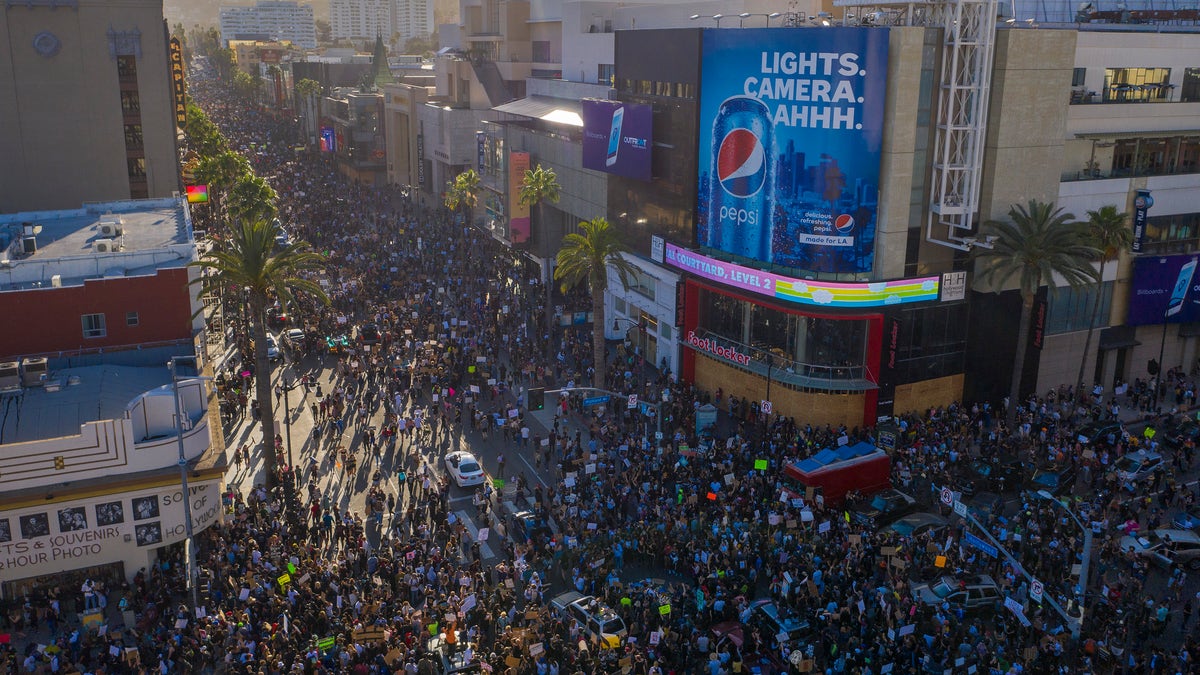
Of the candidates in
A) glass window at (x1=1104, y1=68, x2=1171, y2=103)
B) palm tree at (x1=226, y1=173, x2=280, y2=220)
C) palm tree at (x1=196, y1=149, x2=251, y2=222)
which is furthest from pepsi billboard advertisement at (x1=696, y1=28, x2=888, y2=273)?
palm tree at (x1=196, y1=149, x2=251, y2=222)

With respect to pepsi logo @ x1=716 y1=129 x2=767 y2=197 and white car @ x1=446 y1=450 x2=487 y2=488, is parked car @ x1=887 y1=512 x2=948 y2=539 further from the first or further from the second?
pepsi logo @ x1=716 y1=129 x2=767 y2=197

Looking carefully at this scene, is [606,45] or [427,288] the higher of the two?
[606,45]

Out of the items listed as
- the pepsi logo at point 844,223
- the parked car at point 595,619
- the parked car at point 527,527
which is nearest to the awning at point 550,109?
the pepsi logo at point 844,223

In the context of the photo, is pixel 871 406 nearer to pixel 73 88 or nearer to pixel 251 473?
pixel 251 473

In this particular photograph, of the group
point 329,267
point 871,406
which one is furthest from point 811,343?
point 329,267

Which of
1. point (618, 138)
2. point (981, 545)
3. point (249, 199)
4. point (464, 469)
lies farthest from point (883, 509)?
point (249, 199)

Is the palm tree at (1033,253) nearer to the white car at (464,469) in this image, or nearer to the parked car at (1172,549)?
the parked car at (1172,549)

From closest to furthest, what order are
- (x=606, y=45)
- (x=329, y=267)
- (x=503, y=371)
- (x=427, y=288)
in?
(x=503, y=371)
(x=427, y=288)
(x=329, y=267)
(x=606, y=45)
